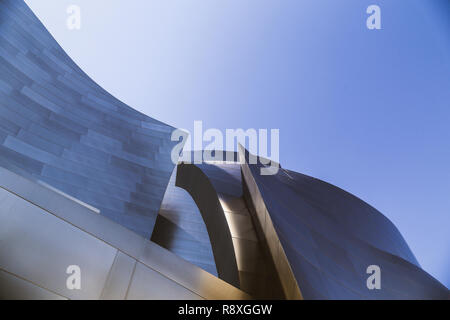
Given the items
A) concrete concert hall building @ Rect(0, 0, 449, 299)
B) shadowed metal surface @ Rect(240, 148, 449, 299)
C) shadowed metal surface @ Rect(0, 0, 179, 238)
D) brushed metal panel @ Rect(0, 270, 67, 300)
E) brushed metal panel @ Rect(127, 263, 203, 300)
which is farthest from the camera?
shadowed metal surface @ Rect(0, 0, 179, 238)

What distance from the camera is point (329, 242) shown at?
11.2 metres

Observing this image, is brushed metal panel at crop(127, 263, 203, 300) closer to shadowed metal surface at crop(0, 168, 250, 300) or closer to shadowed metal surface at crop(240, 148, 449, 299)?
shadowed metal surface at crop(0, 168, 250, 300)

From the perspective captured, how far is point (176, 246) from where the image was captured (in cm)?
1723

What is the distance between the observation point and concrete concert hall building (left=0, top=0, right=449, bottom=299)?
4.40m

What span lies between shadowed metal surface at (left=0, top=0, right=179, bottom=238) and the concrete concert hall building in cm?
5

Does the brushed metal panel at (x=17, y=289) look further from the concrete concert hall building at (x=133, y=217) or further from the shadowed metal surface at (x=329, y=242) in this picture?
the shadowed metal surface at (x=329, y=242)

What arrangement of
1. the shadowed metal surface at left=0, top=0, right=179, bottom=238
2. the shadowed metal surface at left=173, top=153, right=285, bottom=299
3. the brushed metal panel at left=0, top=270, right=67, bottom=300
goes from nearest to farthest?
the brushed metal panel at left=0, top=270, right=67, bottom=300, the shadowed metal surface at left=173, top=153, right=285, bottom=299, the shadowed metal surface at left=0, top=0, right=179, bottom=238

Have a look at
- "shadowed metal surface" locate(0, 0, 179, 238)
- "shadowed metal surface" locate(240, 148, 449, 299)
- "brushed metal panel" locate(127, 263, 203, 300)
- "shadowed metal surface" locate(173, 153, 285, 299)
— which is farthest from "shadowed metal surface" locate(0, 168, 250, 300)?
"shadowed metal surface" locate(0, 0, 179, 238)

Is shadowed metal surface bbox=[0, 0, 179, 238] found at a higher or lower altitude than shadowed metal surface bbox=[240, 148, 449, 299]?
higher

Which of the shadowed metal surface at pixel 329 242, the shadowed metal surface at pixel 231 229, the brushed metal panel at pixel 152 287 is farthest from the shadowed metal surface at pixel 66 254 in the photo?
the shadowed metal surface at pixel 231 229

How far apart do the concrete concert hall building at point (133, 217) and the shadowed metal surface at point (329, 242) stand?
0.21 feet
